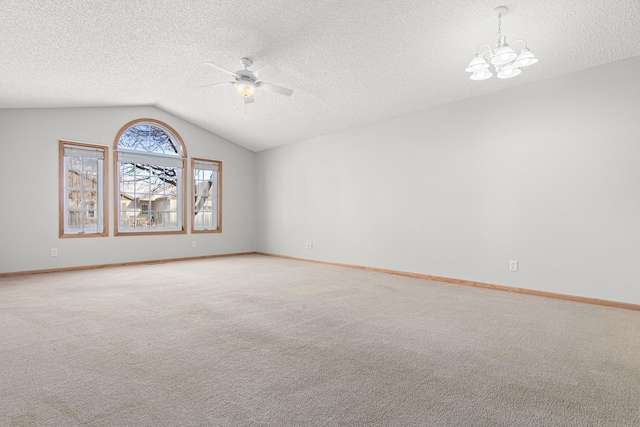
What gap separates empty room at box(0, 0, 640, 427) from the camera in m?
1.73

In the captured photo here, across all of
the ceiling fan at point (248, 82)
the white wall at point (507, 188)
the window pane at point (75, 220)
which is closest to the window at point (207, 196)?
the window pane at point (75, 220)

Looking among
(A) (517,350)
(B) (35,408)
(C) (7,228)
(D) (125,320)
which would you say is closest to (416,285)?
(A) (517,350)

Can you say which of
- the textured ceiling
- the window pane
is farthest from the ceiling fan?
the window pane

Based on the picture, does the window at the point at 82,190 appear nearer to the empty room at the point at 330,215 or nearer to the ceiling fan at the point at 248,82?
the empty room at the point at 330,215

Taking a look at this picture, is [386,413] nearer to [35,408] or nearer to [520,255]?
[35,408]

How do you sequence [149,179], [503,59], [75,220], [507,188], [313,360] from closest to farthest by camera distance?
[313,360]
[503,59]
[507,188]
[75,220]
[149,179]

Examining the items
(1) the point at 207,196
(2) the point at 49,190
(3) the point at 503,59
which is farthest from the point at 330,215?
Answer: (2) the point at 49,190

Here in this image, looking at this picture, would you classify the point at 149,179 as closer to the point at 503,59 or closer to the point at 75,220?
the point at 75,220

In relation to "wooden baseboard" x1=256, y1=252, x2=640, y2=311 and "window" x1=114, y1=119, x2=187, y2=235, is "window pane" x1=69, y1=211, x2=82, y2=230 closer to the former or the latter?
"window" x1=114, y1=119, x2=187, y2=235

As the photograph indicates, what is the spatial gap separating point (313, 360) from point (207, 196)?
5.58 m

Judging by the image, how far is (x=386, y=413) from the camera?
4.84 ft

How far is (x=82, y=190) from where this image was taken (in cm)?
548

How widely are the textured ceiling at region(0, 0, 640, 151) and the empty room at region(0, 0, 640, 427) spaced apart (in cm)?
3

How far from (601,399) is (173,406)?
2007mm
